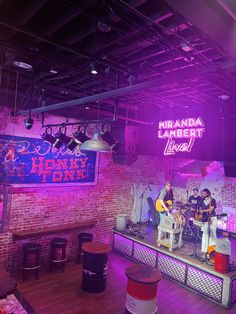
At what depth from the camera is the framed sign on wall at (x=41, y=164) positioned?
6641 millimetres

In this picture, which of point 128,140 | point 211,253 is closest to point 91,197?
point 128,140

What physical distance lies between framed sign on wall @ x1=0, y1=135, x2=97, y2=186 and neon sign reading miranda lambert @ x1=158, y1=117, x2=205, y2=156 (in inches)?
114

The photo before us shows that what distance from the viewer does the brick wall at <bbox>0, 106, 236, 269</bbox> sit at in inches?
269

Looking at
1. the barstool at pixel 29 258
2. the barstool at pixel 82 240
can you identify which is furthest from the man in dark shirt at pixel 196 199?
the barstool at pixel 29 258

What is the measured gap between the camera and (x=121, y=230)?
8852mm

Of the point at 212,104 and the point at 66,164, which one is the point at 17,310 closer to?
the point at 66,164

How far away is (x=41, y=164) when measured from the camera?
7.27 meters

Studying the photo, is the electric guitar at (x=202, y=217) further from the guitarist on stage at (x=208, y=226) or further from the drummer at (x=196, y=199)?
the drummer at (x=196, y=199)

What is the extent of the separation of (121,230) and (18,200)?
3.59 metres

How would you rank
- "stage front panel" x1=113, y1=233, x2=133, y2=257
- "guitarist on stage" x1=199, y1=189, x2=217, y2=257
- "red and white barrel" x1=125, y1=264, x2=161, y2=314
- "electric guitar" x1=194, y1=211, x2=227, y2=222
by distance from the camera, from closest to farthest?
"red and white barrel" x1=125, y1=264, x2=161, y2=314, "guitarist on stage" x1=199, y1=189, x2=217, y2=257, "electric guitar" x1=194, y1=211, x2=227, y2=222, "stage front panel" x1=113, y1=233, x2=133, y2=257

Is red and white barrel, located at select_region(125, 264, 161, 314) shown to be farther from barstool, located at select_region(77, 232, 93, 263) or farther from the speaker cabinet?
the speaker cabinet

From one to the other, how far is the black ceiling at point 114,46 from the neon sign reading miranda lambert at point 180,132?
64cm

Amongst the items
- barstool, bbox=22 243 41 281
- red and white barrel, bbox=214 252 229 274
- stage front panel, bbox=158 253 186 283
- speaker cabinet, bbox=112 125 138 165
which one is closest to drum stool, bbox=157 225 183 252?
stage front panel, bbox=158 253 186 283

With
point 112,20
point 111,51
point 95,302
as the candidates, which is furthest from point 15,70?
point 95,302
